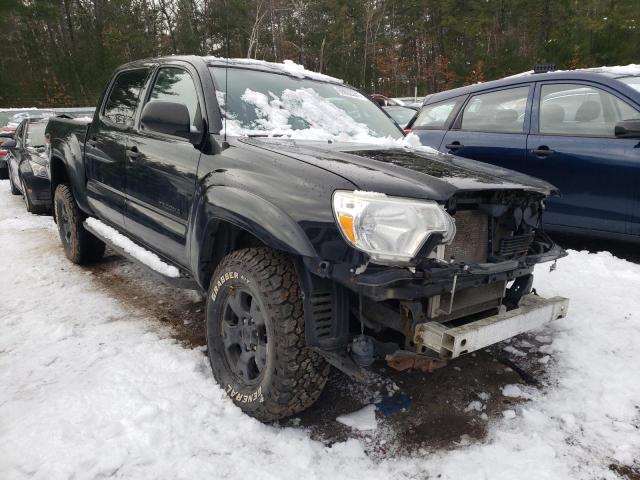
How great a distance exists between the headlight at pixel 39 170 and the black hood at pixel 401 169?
5.80 m

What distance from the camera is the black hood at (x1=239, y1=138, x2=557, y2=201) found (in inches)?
77.9

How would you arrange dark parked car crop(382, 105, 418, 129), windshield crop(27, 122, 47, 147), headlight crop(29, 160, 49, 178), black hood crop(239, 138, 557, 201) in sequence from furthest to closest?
dark parked car crop(382, 105, 418, 129) < windshield crop(27, 122, 47, 147) < headlight crop(29, 160, 49, 178) < black hood crop(239, 138, 557, 201)

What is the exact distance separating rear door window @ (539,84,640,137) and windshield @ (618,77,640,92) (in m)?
0.15

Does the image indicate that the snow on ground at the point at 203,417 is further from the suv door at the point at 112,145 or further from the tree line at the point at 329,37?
the tree line at the point at 329,37

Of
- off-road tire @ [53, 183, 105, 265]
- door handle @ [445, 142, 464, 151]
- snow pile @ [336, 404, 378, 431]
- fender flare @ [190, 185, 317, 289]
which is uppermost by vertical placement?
door handle @ [445, 142, 464, 151]

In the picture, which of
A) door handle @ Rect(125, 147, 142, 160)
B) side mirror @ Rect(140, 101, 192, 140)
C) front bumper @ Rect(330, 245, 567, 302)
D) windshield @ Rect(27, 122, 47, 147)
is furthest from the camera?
windshield @ Rect(27, 122, 47, 147)

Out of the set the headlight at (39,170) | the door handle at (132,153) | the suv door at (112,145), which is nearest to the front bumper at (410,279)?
the door handle at (132,153)

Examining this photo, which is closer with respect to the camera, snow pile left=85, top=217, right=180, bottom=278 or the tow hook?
the tow hook

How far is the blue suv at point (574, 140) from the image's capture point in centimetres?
404

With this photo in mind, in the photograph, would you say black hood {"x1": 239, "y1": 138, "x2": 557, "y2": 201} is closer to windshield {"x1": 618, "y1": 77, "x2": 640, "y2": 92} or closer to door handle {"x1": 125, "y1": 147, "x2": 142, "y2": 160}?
door handle {"x1": 125, "y1": 147, "x2": 142, "y2": 160}

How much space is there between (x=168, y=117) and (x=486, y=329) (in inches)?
75.0

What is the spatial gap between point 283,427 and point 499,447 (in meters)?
1.00

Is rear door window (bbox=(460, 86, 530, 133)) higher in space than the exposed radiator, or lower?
higher

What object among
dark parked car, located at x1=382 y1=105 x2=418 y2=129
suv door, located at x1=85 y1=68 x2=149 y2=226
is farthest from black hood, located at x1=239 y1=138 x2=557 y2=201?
dark parked car, located at x1=382 y1=105 x2=418 y2=129
